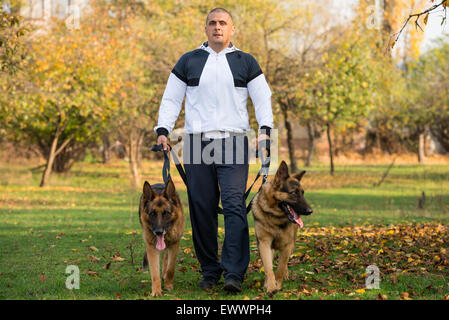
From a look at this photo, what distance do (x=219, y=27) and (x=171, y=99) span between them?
0.91m

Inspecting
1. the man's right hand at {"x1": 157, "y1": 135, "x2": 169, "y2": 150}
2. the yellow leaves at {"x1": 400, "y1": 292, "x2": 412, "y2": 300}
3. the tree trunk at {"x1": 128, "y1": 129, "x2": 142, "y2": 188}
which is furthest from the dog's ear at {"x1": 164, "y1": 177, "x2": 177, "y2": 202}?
the tree trunk at {"x1": 128, "y1": 129, "x2": 142, "y2": 188}

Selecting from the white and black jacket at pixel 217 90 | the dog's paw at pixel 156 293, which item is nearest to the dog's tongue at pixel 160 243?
the dog's paw at pixel 156 293

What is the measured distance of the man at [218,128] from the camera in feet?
17.9

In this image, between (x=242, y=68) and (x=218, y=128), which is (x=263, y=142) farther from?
(x=242, y=68)

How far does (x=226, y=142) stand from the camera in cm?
548

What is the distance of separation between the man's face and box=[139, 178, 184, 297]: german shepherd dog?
4.99ft

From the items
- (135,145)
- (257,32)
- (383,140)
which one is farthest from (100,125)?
(383,140)

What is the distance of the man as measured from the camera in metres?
5.46

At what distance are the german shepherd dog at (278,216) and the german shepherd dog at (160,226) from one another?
85 centimetres

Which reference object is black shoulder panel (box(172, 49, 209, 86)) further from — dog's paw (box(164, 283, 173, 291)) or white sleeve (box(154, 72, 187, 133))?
dog's paw (box(164, 283, 173, 291))

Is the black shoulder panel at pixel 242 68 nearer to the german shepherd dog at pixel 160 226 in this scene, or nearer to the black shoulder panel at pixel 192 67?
the black shoulder panel at pixel 192 67

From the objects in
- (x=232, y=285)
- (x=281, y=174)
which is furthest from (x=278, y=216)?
(x=232, y=285)
